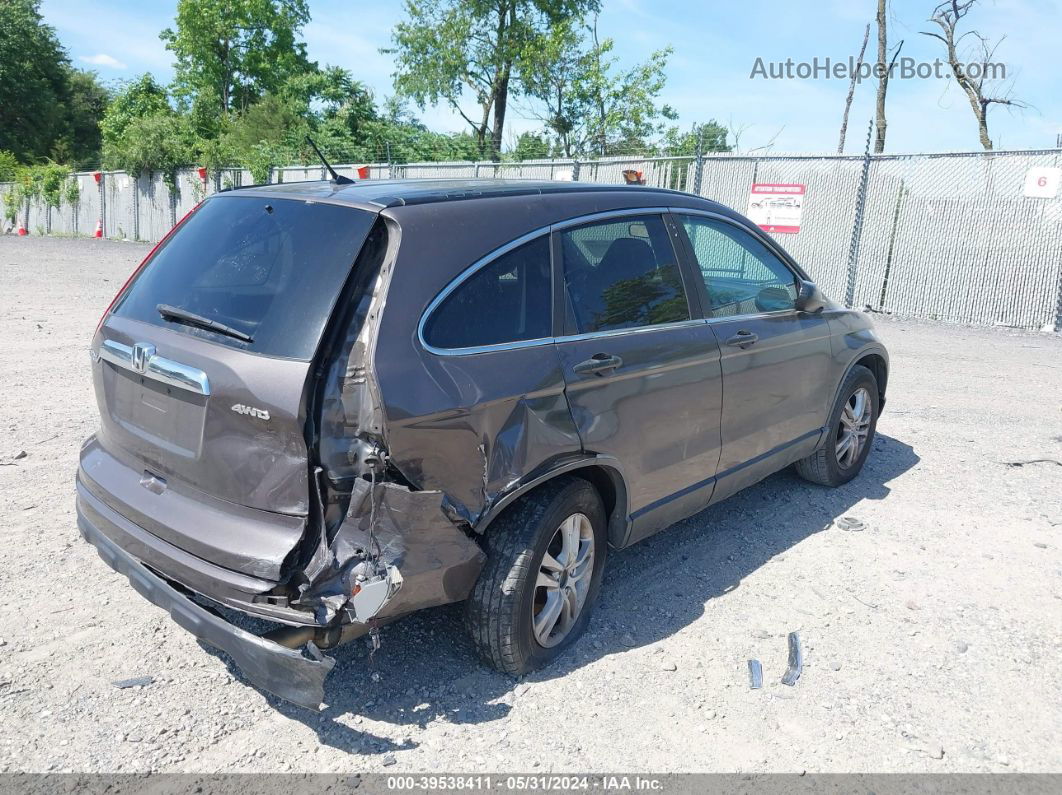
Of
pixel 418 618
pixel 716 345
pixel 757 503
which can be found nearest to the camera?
pixel 418 618

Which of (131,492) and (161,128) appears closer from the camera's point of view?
(131,492)

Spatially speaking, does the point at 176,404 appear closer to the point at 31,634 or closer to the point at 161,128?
the point at 31,634

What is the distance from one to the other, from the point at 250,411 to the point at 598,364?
135cm

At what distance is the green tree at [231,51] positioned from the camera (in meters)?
44.1

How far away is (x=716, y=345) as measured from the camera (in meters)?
3.95

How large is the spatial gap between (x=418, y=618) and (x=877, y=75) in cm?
2628

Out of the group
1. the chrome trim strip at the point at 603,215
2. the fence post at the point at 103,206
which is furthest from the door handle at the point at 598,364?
the fence post at the point at 103,206

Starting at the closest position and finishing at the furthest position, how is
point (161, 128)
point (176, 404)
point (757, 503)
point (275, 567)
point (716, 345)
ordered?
point (275, 567), point (176, 404), point (716, 345), point (757, 503), point (161, 128)

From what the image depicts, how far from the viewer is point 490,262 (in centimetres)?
302

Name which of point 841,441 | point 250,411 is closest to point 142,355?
point 250,411

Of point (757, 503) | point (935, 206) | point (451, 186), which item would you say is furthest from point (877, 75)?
point (451, 186)

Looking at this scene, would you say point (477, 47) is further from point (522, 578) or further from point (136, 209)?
point (522, 578)

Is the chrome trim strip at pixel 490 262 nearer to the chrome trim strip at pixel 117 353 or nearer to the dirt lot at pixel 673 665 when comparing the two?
the chrome trim strip at pixel 117 353

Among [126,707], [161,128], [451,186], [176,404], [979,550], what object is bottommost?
[126,707]
